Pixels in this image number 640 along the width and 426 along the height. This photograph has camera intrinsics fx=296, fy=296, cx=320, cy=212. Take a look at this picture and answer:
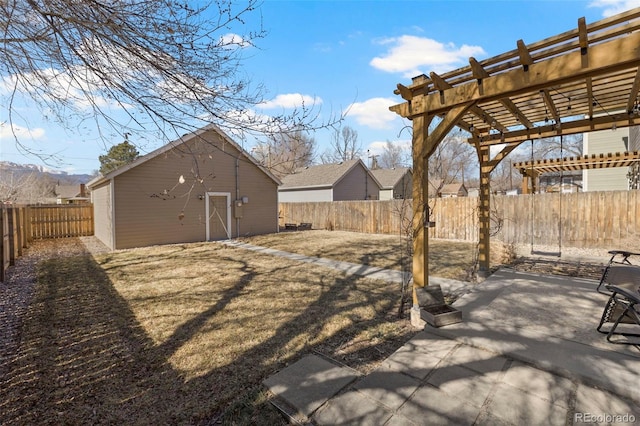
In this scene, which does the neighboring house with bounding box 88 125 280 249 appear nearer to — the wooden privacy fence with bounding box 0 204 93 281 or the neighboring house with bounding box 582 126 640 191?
the wooden privacy fence with bounding box 0 204 93 281

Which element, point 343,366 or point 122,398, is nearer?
point 122,398

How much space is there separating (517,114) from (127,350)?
20.2 feet

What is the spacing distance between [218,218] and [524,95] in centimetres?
1185

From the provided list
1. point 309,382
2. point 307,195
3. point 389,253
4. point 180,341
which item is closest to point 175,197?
point 389,253

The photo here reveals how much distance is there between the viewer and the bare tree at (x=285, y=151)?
3883 mm

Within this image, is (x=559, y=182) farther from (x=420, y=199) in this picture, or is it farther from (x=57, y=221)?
(x=57, y=221)

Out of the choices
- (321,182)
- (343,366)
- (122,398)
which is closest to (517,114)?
(343,366)

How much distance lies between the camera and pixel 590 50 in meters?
2.56

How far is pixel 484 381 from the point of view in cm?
240

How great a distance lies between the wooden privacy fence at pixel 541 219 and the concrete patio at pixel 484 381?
2.89 meters

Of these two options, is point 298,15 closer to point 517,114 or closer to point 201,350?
point 517,114

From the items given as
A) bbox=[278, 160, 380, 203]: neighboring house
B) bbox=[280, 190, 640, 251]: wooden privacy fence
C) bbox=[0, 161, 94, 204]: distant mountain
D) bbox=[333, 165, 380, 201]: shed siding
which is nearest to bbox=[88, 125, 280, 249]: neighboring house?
bbox=[0, 161, 94, 204]: distant mountain

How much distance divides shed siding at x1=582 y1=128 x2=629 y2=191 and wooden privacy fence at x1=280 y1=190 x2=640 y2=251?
15.7ft

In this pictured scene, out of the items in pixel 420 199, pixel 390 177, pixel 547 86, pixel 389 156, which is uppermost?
pixel 389 156
